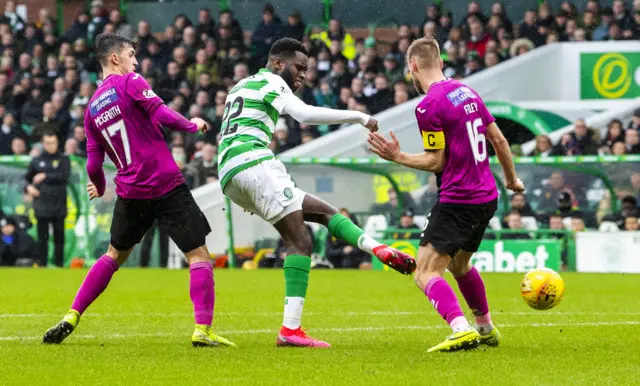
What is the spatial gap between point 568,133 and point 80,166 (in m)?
7.77

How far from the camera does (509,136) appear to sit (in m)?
23.7

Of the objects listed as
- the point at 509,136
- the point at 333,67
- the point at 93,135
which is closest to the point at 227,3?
the point at 333,67

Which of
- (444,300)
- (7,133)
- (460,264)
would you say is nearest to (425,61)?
(460,264)

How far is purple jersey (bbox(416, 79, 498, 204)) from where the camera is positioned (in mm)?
7863

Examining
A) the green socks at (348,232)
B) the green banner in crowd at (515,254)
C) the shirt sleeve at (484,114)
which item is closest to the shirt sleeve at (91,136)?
the green socks at (348,232)

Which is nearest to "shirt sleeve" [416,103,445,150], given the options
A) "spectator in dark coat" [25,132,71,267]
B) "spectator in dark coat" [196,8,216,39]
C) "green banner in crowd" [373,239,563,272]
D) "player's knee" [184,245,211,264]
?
"player's knee" [184,245,211,264]

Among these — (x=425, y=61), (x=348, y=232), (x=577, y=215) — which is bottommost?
(x=577, y=215)

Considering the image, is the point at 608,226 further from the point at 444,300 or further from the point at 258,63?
the point at 444,300

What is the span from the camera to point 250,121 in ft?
27.5

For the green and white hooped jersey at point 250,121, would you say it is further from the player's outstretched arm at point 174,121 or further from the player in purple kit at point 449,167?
the player in purple kit at point 449,167

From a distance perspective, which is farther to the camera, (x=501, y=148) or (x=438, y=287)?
(x=501, y=148)

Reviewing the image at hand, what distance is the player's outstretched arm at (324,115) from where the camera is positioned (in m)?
7.87

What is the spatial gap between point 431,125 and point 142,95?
6.21 ft

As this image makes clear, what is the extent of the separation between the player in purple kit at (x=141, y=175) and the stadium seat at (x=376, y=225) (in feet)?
36.0
